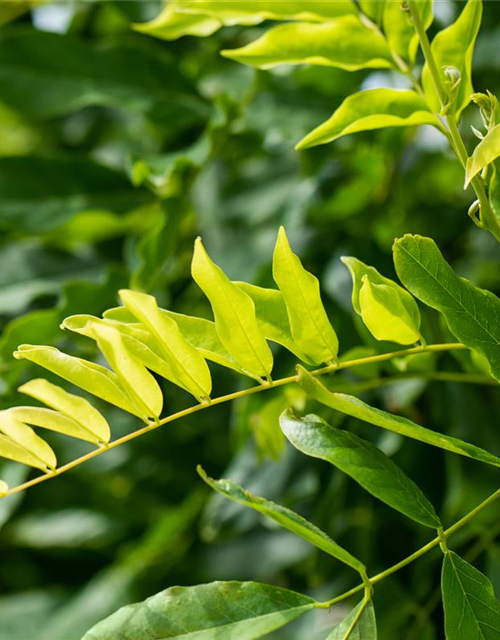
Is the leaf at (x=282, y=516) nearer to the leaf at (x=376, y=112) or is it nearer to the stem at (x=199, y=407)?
the stem at (x=199, y=407)

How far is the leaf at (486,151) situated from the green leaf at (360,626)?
0.61 ft

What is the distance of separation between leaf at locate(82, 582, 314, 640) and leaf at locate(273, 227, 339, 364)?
11cm

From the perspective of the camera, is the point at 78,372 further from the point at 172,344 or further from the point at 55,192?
the point at 55,192

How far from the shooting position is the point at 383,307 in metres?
0.36

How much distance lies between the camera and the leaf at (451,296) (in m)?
0.35

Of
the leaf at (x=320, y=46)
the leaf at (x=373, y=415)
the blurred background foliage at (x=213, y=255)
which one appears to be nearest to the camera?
the leaf at (x=373, y=415)

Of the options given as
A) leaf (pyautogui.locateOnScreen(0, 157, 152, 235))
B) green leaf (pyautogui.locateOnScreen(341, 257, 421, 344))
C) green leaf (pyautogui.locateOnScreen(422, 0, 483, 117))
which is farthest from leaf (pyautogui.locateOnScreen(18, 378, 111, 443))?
leaf (pyautogui.locateOnScreen(0, 157, 152, 235))

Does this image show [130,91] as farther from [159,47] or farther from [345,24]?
[345,24]

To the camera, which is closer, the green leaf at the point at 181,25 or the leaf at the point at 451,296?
the leaf at the point at 451,296

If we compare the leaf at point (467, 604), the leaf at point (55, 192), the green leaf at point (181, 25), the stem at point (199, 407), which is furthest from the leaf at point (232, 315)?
the leaf at point (55, 192)

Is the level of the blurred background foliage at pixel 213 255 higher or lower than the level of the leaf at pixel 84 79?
lower

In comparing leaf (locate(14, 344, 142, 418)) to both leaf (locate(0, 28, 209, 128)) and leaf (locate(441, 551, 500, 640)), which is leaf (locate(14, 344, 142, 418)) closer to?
leaf (locate(441, 551, 500, 640))

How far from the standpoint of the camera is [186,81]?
75 cm

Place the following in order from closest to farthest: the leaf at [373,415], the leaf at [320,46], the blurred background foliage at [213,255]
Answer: the leaf at [373,415] < the leaf at [320,46] < the blurred background foliage at [213,255]
